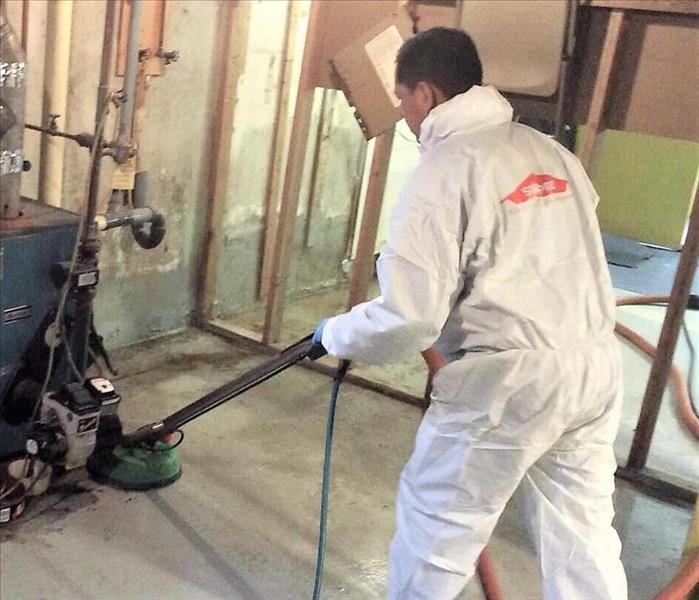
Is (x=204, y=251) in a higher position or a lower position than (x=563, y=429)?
lower

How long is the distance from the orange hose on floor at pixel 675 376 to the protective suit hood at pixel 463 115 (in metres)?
1.68

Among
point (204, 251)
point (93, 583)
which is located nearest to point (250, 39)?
point (204, 251)

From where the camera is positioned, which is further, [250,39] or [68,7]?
[250,39]

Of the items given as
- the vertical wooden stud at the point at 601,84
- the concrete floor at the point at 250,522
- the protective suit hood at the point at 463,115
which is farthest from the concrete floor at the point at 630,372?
the protective suit hood at the point at 463,115

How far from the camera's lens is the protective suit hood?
1.74 m

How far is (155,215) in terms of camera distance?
271 centimetres

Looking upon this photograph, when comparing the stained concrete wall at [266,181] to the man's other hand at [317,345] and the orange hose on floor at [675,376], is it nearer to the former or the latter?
the orange hose on floor at [675,376]

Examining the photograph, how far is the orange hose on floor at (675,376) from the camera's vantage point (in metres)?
3.34

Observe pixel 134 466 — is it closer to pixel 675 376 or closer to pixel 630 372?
pixel 675 376

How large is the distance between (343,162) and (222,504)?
7.76ft

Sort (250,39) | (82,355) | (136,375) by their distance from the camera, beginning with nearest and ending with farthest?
1. (82,355)
2. (136,375)
3. (250,39)

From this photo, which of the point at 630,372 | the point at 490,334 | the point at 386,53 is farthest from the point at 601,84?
the point at 630,372

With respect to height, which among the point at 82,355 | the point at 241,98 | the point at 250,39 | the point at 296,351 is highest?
the point at 250,39

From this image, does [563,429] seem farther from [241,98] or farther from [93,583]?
[241,98]
